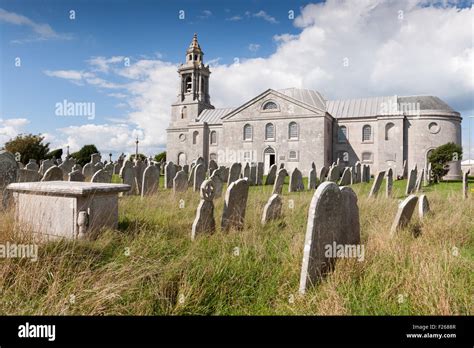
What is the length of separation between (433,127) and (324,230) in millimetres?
34495

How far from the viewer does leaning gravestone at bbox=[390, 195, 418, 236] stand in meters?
4.82

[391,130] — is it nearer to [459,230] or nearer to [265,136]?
[265,136]

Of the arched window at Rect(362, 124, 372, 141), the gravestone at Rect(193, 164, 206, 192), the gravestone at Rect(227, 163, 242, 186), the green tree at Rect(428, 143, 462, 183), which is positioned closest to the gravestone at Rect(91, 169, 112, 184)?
the gravestone at Rect(193, 164, 206, 192)

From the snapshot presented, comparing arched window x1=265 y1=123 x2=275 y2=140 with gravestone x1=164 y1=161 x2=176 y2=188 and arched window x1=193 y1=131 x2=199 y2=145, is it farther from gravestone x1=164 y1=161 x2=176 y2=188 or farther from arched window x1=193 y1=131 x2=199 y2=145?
gravestone x1=164 y1=161 x2=176 y2=188

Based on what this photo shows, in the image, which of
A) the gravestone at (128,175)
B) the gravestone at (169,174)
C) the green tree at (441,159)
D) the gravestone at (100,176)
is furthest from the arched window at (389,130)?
the gravestone at (100,176)

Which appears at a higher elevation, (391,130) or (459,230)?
(391,130)

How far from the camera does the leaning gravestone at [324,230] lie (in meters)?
3.26

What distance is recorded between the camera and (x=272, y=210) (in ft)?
19.9

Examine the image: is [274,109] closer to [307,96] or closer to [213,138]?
[307,96]

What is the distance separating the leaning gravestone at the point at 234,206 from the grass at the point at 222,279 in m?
0.82

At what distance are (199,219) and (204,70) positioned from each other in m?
37.9
